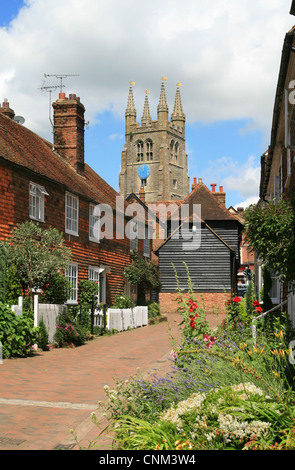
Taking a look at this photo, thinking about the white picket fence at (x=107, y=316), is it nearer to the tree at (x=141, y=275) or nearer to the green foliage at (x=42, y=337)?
the green foliage at (x=42, y=337)

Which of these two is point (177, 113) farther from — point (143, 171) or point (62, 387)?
point (62, 387)

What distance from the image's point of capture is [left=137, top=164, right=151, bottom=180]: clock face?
128125 millimetres

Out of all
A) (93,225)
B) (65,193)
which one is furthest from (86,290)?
(65,193)

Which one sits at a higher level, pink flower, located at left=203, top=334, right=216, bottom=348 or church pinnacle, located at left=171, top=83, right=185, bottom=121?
church pinnacle, located at left=171, top=83, right=185, bottom=121

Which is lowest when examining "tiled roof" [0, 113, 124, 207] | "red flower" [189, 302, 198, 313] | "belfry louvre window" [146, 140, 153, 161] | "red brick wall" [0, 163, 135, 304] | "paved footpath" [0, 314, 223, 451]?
"paved footpath" [0, 314, 223, 451]

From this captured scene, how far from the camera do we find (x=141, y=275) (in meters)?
30.3

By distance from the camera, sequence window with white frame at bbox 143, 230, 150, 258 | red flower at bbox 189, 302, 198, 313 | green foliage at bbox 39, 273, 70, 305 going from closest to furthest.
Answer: red flower at bbox 189, 302, 198, 313 → green foliage at bbox 39, 273, 70, 305 → window with white frame at bbox 143, 230, 150, 258

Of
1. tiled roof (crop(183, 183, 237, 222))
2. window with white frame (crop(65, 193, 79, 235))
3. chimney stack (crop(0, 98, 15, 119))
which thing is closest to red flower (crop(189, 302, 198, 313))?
window with white frame (crop(65, 193, 79, 235))

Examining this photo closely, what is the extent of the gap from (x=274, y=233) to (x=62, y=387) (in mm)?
4403

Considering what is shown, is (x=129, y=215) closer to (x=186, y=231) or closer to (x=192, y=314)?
(x=186, y=231)

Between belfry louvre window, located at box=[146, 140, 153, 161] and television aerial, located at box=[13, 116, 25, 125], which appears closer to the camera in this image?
television aerial, located at box=[13, 116, 25, 125]

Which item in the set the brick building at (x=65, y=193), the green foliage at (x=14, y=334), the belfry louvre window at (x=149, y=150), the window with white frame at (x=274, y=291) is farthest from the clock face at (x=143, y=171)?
the green foliage at (x=14, y=334)

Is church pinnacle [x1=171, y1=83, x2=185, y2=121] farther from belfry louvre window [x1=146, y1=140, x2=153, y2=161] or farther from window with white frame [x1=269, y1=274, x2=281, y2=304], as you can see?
window with white frame [x1=269, y1=274, x2=281, y2=304]

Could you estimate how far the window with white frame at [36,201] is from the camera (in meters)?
19.9
